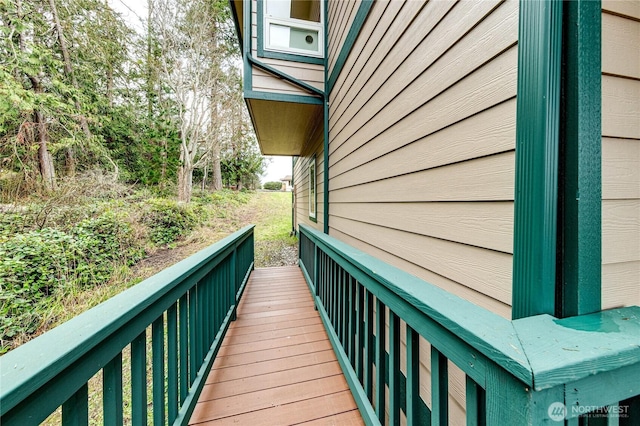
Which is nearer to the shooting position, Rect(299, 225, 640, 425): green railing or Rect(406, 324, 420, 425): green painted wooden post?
Rect(299, 225, 640, 425): green railing

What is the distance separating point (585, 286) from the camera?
27.0 inches

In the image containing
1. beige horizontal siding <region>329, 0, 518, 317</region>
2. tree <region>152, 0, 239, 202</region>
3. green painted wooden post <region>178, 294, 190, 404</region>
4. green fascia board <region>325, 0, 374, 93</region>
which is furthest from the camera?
tree <region>152, 0, 239, 202</region>

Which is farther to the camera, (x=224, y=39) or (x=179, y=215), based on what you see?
(x=224, y=39)

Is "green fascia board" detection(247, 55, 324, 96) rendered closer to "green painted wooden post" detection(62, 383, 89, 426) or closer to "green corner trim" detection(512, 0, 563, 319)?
"green corner trim" detection(512, 0, 563, 319)

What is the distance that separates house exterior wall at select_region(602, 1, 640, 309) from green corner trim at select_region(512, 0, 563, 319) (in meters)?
0.18

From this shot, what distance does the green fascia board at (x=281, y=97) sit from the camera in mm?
3371

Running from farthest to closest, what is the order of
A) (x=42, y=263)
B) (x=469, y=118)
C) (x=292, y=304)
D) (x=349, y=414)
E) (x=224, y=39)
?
(x=224, y=39)
(x=42, y=263)
(x=292, y=304)
(x=349, y=414)
(x=469, y=118)

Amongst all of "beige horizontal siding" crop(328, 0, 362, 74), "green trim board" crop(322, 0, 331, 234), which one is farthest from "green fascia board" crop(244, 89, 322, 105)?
"beige horizontal siding" crop(328, 0, 362, 74)

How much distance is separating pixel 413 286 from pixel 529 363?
1.56 ft

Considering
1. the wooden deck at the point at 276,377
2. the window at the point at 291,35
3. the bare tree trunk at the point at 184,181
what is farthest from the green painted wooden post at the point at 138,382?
the bare tree trunk at the point at 184,181

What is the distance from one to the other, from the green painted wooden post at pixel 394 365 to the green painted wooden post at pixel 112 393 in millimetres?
1026

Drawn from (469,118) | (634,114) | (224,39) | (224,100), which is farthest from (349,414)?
(224,39)

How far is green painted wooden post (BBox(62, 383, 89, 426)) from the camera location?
0.66 metres

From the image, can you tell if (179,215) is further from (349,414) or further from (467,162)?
(467,162)
